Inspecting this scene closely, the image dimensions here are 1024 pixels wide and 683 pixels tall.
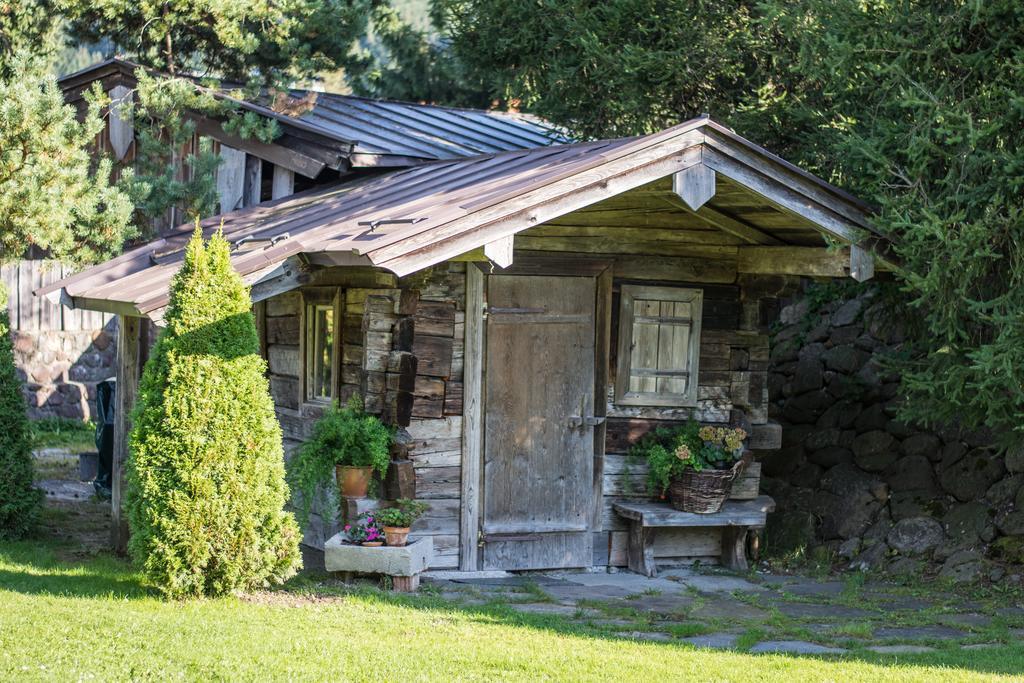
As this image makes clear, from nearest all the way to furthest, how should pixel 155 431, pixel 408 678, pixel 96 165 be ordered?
pixel 408 678 < pixel 155 431 < pixel 96 165

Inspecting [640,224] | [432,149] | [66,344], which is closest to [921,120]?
[640,224]

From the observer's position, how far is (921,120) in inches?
344

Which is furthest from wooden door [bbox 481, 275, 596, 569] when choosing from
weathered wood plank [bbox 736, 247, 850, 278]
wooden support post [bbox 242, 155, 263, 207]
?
wooden support post [bbox 242, 155, 263, 207]

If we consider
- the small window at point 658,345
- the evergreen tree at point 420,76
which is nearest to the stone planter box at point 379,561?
the small window at point 658,345

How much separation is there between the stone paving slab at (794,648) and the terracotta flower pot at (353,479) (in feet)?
10.3

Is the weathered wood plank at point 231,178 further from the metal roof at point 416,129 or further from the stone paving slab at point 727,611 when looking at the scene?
the stone paving slab at point 727,611

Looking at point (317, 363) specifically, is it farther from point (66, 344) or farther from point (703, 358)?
point (66, 344)

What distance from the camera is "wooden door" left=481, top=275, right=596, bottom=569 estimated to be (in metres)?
9.73

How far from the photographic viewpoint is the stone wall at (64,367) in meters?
17.4

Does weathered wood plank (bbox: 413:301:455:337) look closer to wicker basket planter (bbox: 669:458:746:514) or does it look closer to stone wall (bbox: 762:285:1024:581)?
wicker basket planter (bbox: 669:458:746:514)

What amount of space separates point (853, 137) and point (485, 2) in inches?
232

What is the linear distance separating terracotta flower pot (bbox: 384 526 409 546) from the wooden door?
124cm

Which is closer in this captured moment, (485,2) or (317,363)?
(317,363)

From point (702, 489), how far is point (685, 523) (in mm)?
323
